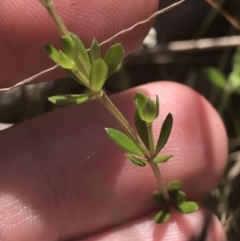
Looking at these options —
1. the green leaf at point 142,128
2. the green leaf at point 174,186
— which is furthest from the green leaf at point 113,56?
the green leaf at point 174,186

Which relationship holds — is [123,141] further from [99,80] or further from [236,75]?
[236,75]

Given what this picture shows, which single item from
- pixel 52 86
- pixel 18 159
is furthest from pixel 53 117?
pixel 52 86

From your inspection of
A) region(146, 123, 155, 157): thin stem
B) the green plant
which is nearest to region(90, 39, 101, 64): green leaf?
the green plant

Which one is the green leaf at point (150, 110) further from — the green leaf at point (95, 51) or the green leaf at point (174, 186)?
the green leaf at point (174, 186)

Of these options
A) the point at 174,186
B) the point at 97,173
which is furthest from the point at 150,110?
the point at 97,173

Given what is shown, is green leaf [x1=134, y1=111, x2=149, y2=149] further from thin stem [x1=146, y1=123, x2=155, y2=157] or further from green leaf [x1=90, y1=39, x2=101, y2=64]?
green leaf [x1=90, y1=39, x2=101, y2=64]
